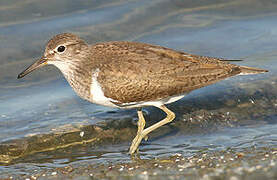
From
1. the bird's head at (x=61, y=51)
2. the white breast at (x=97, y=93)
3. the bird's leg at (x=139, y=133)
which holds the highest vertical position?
the bird's head at (x=61, y=51)

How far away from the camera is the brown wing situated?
27.1 ft

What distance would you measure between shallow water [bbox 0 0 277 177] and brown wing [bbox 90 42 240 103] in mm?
975

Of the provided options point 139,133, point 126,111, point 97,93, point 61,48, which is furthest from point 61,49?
point 126,111

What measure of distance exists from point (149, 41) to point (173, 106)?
9.12 ft

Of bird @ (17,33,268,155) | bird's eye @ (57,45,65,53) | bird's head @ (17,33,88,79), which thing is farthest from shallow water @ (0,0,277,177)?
bird's eye @ (57,45,65,53)

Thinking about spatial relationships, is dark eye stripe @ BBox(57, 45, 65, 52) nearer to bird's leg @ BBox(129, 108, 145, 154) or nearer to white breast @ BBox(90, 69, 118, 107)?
white breast @ BBox(90, 69, 118, 107)

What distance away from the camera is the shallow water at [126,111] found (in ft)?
28.4

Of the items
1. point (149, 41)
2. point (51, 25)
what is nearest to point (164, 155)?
point (149, 41)

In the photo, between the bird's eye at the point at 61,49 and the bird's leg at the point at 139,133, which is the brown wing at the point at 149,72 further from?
the bird's leg at the point at 139,133

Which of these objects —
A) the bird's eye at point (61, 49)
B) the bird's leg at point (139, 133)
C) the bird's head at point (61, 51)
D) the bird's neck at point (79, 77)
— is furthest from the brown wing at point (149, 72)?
the bird's leg at point (139, 133)

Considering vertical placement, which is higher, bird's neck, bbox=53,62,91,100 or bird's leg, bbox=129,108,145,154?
bird's neck, bbox=53,62,91,100

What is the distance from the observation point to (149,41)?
12570 mm

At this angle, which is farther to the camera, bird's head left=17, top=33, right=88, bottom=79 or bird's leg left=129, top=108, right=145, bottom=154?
bird's head left=17, top=33, right=88, bottom=79

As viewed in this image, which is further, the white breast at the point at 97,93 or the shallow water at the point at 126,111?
the shallow water at the point at 126,111
